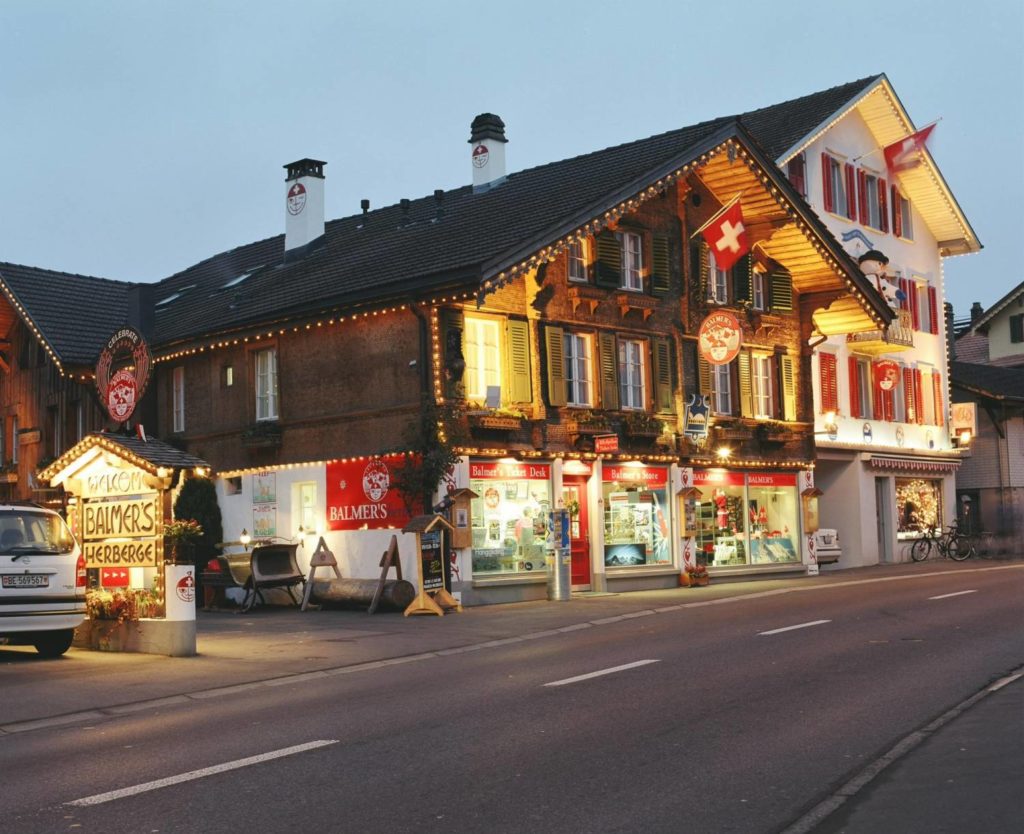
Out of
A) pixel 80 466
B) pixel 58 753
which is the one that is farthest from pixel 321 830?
pixel 80 466

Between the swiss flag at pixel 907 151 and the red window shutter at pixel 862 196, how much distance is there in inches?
48.1

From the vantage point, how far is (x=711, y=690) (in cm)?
1251

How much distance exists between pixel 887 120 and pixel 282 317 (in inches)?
885

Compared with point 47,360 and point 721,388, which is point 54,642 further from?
point 47,360

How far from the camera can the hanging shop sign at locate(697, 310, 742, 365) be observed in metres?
30.5

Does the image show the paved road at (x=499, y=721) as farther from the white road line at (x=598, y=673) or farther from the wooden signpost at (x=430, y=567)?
the wooden signpost at (x=430, y=567)

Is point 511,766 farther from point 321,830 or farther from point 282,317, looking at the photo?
point 282,317

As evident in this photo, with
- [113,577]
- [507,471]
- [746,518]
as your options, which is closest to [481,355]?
[507,471]

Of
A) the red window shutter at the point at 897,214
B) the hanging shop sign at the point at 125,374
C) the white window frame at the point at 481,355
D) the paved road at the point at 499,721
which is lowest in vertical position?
the paved road at the point at 499,721

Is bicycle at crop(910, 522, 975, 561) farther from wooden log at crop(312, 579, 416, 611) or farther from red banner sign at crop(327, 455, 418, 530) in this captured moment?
wooden log at crop(312, 579, 416, 611)

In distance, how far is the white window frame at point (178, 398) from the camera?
3177cm

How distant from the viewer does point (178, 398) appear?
1259 inches

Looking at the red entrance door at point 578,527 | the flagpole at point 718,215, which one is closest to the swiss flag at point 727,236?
the flagpole at point 718,215

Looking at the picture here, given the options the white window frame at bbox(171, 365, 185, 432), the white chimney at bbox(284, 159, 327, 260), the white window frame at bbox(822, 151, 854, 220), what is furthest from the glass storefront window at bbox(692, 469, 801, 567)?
the white window frame at bbox(171, 365, 185, 432)
